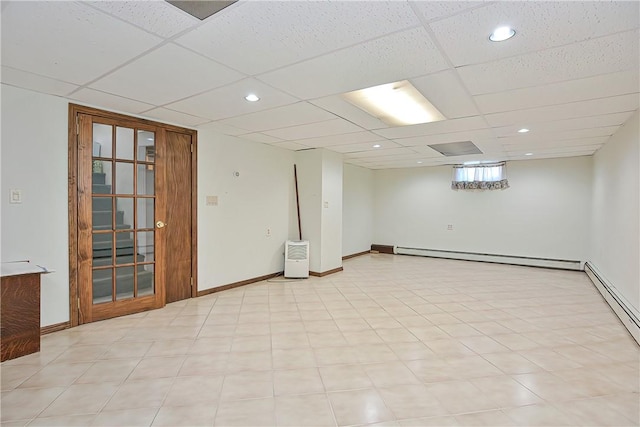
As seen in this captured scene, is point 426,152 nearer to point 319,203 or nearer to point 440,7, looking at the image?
point 319,203

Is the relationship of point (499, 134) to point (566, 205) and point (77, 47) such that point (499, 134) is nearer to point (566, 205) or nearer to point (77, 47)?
point (566, 205)

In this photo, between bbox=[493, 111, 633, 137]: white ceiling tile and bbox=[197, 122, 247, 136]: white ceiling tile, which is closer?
bbox=[493, 111, 633, 137]: white ceiling tile

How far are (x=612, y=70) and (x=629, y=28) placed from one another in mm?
715

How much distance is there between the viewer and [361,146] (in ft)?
18.7

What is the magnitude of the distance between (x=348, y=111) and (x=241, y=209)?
2535 mm

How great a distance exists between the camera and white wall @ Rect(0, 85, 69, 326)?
304 centimetres

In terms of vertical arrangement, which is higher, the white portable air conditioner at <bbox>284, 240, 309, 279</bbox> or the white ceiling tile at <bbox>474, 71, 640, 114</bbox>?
the white ceiling tile at <bbox>474, 71, 640, 114</bbox>

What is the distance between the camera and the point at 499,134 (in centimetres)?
468

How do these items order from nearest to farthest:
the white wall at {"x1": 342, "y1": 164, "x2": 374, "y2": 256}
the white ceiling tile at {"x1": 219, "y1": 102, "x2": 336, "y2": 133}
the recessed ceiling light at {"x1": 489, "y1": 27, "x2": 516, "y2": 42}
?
the recessed ceiling light at {"x1": 489, "y1": 27, "x2": 516, "y2": 42} < the white ceiling tile at {"x1": 219, "y1": 102, "x2": 336, "y2": 133} < the white wall at {"x1": 342, "y1": 164, "x2": 374, "y2": 256}

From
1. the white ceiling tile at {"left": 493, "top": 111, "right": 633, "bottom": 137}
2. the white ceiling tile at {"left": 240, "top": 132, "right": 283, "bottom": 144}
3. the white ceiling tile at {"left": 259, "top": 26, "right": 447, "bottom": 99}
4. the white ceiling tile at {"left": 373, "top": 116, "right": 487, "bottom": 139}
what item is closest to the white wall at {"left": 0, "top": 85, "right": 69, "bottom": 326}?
the white ceiling tile at {"left": 240, "top": 132, "right": 283, "bottom": 144}

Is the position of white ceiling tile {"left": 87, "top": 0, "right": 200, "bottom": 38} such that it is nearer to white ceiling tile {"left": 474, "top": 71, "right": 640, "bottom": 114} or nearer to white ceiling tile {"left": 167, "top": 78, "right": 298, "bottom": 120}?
white ceiling tile {"left": 167, "top": 78, "right": 298, "bottom": 120}

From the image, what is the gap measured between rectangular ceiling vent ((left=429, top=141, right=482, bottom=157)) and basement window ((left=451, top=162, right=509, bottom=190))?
1.47 meters

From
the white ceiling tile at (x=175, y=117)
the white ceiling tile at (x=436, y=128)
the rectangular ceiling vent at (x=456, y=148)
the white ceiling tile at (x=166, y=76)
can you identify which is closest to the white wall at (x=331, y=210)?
the white ceiling tile at (x=436, y=128)

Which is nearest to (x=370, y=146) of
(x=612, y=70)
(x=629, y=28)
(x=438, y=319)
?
(x=438, y=319)
